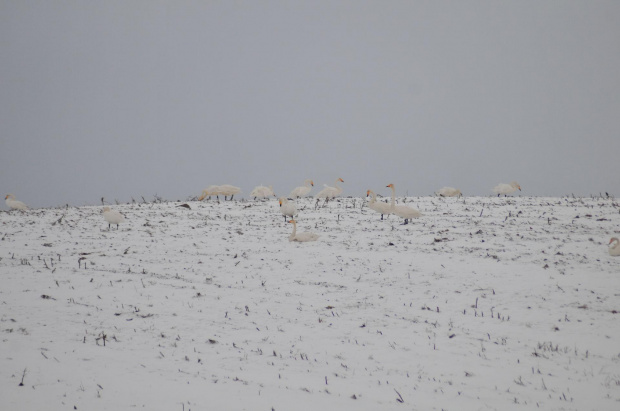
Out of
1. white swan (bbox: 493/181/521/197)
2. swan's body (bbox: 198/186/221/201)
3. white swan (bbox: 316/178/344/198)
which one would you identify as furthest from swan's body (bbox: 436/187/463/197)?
swan's body (bbox: 198/186/221/201)

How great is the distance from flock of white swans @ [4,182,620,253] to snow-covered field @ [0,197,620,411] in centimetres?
91

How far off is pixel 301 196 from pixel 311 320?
641 inches

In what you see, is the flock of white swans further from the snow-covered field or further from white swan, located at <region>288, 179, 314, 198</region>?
the snow-covered field

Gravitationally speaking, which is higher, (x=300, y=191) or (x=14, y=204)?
(x=300, y=191)

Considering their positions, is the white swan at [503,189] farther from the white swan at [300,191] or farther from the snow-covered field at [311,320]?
the white swan at [300,191]

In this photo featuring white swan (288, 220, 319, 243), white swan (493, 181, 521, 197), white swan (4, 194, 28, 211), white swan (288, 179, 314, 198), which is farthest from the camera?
white swan (493, 181, 521, 197)

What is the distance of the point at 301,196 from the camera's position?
24.0 meters

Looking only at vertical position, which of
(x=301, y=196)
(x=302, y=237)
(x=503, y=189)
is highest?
(x=503, y=189)

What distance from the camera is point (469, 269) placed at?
10898 mm

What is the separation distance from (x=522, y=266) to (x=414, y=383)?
22.1 ft

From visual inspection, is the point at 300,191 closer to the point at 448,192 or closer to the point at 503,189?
the point at 448,192

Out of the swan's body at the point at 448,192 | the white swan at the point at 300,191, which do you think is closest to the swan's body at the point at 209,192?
the white swan at the point at 300,191

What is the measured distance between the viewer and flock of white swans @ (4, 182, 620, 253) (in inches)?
596

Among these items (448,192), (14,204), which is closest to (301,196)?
(448,192)
